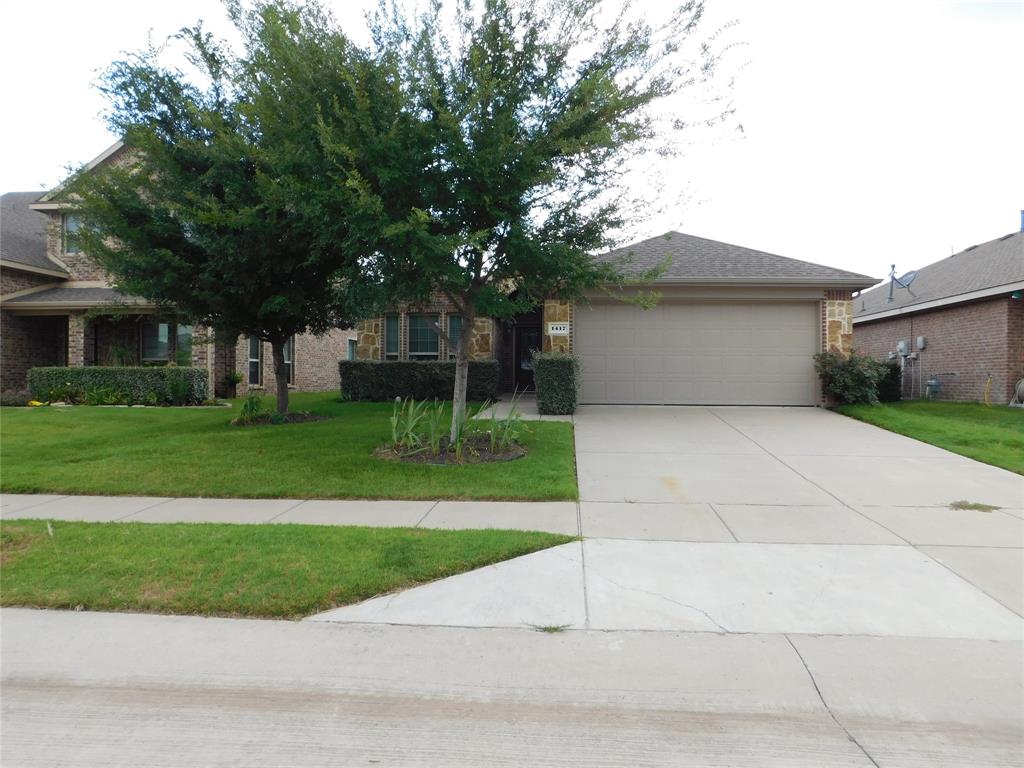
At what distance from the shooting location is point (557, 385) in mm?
12711

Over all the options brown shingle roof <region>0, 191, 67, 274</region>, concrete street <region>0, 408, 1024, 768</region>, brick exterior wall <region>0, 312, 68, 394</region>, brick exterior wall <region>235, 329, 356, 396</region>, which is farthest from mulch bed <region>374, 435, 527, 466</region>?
brick exterior wall <region>0, 312, 68, 394</region>

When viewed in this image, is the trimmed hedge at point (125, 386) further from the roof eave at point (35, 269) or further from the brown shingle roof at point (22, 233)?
the brown shingle roof at point (22, 233)

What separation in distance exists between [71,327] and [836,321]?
2092 centimetres

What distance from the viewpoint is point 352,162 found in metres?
6.91

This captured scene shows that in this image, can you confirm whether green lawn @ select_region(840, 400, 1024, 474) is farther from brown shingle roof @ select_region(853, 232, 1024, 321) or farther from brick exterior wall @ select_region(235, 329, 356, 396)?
brick exterior wall @ select_region(235, 329, 356, 396)

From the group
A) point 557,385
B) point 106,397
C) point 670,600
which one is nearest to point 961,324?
point 557,385

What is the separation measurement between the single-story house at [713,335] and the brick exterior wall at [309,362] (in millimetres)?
7198

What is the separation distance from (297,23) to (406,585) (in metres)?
6.70

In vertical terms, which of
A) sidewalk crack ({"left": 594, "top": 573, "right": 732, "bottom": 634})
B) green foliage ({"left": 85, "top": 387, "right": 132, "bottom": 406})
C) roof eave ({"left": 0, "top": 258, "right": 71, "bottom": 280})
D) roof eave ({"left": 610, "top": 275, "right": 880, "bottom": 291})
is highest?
roof eave ({"left": 0, "top": 258, "right": 71, "bottom": 280})

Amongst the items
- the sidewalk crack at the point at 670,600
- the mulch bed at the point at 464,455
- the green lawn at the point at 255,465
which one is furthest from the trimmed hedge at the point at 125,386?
the sidewalk crack at the point at 670,600

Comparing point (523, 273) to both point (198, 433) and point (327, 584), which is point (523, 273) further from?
point (198, 433)

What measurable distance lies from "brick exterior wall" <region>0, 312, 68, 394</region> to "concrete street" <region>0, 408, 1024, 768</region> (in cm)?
1752

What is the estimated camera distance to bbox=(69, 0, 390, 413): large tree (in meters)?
8.05

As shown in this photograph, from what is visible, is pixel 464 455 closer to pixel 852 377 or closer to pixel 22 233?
pixel 852 377
